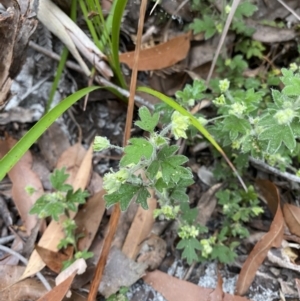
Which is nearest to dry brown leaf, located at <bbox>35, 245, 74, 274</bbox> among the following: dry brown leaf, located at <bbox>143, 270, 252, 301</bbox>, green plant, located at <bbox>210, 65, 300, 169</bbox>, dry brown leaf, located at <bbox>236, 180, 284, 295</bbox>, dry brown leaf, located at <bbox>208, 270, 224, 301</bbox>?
dry brown leaf, located at <bbox>143, 270, 252, 301</bbox>

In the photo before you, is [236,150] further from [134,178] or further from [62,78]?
[62,78]

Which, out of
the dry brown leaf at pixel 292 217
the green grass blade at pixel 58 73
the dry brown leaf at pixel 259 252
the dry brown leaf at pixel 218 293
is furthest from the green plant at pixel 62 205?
the dry brown leaf at pixel 292 217

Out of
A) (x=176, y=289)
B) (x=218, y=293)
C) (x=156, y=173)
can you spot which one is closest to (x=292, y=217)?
(x=218, y=293)

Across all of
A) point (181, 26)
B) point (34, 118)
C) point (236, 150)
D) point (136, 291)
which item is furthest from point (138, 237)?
point (181, 26)

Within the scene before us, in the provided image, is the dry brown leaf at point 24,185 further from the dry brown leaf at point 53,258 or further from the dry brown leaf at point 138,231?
the dry brown leaf at point 138,231

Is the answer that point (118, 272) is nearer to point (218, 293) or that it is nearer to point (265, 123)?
point (218, 293)

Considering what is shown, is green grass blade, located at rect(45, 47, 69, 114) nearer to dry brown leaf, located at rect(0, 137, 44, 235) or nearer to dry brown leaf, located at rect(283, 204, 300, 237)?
dry brown leaf, located at rect(0, 137, 44, 235)
